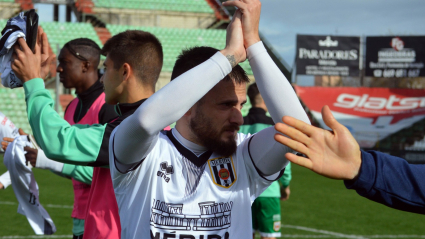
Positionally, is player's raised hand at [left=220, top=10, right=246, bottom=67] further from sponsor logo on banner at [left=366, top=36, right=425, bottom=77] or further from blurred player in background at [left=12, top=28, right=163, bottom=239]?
sponsor logo on banner at [left=366, top=36, right=425, bottom=77]

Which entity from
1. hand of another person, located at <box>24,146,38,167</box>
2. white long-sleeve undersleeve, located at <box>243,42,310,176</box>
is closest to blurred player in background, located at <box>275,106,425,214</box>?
white long-sleeve undersleeve, located at <box>243,42,310,176</box>

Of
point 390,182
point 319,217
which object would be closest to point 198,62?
point 390,182

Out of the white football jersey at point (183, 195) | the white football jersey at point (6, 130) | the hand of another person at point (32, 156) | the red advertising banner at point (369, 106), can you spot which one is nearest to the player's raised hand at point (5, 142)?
the hand of another person at point (32, 156)

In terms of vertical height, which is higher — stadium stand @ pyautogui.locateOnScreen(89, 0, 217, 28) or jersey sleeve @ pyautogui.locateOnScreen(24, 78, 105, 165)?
stadium stand @ pyautogui.locateOnScreen(89, 0, 217, 28)

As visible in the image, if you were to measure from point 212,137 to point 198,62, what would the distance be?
35 cm

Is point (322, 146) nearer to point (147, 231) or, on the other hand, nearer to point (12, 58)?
point (147, 231)

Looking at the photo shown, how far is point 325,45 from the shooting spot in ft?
74.6

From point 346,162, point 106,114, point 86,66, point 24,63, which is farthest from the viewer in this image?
point 86,66

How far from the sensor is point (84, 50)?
13.1ft

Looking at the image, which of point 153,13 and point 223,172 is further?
point 153,13

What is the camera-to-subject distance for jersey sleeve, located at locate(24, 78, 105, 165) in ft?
7.00

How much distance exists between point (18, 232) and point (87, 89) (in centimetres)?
426

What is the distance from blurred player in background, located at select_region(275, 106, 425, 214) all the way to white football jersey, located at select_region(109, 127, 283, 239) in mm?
449

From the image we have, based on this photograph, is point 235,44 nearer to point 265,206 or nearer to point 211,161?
point 211,161
